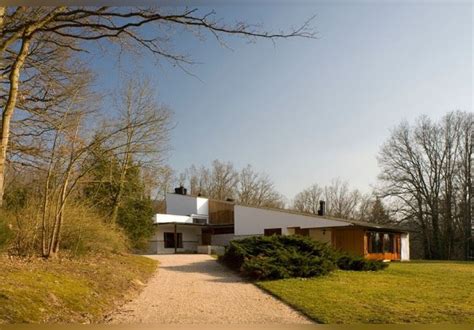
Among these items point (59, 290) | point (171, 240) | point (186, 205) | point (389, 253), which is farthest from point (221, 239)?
point (59, 290)

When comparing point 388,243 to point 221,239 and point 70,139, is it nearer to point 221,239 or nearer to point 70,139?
point 221,239

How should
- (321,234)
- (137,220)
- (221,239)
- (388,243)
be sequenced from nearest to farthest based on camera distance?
(137,220), (321,234), (388,243), (221,239)

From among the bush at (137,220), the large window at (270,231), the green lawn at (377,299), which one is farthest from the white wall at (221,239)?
the green lawn at (377,299)

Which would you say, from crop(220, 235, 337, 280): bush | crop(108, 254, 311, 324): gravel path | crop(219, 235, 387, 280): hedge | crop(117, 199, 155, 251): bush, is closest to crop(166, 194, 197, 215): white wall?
crop(117, 199, 155, 251): bush

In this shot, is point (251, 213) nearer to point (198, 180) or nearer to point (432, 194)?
point (198, 180)

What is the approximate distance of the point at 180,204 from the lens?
121 feet

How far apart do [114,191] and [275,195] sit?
69.5 feet

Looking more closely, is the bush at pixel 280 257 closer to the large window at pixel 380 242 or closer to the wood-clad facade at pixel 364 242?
the wood-clad facade at pixel 364 242

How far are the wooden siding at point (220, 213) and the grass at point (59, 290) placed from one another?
23.0 metres

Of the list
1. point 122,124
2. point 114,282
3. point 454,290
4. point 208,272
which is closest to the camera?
point 114,282

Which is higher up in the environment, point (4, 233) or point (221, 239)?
point (4, 233)

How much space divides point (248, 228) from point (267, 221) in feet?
5.23

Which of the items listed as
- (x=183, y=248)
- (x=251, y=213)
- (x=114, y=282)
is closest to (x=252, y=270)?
(x=114, y=282)

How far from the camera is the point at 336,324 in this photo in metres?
7.08
